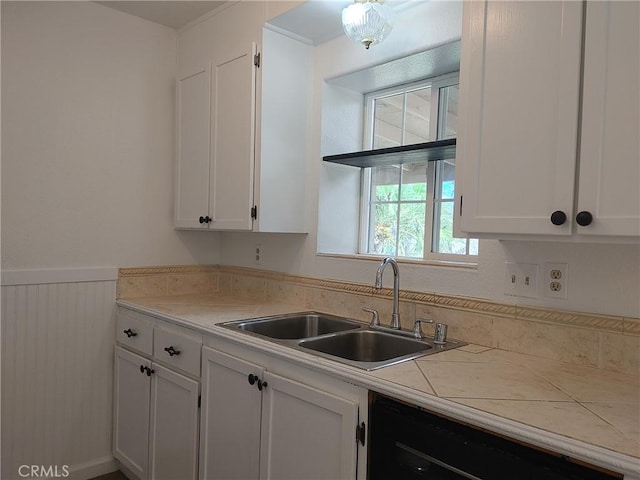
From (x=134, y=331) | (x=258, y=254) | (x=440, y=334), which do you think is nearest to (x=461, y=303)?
(x=440, y=334)

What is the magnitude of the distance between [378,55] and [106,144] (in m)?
Answer: 1.54

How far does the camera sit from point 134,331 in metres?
2.43

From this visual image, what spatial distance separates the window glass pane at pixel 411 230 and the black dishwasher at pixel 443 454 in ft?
3.45

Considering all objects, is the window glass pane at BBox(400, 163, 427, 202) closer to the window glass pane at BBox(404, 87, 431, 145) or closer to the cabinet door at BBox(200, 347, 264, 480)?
the window glass pane at BBox(404, 87, 431, 145)

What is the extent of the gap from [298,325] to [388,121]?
114 cm

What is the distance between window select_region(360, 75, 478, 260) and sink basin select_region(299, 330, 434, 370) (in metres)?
0.48

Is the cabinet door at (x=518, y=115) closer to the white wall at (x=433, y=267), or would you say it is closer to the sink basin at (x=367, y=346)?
the white wall at (x=433, y=267)

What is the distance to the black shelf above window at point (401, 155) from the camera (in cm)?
185

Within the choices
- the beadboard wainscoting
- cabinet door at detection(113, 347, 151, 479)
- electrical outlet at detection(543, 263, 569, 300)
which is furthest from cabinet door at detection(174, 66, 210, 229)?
electrical outlet at detection(543, 263, 569, 300)

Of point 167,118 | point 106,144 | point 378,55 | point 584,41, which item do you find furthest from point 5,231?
point 584,41

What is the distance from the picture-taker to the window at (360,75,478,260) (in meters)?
2.13

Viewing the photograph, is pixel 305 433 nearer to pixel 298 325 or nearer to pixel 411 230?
pixel 298 325

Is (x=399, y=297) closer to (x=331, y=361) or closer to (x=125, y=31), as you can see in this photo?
(x=331, y=361)

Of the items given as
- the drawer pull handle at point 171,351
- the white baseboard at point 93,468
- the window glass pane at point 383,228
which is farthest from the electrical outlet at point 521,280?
the white baseboard at point 93,468
